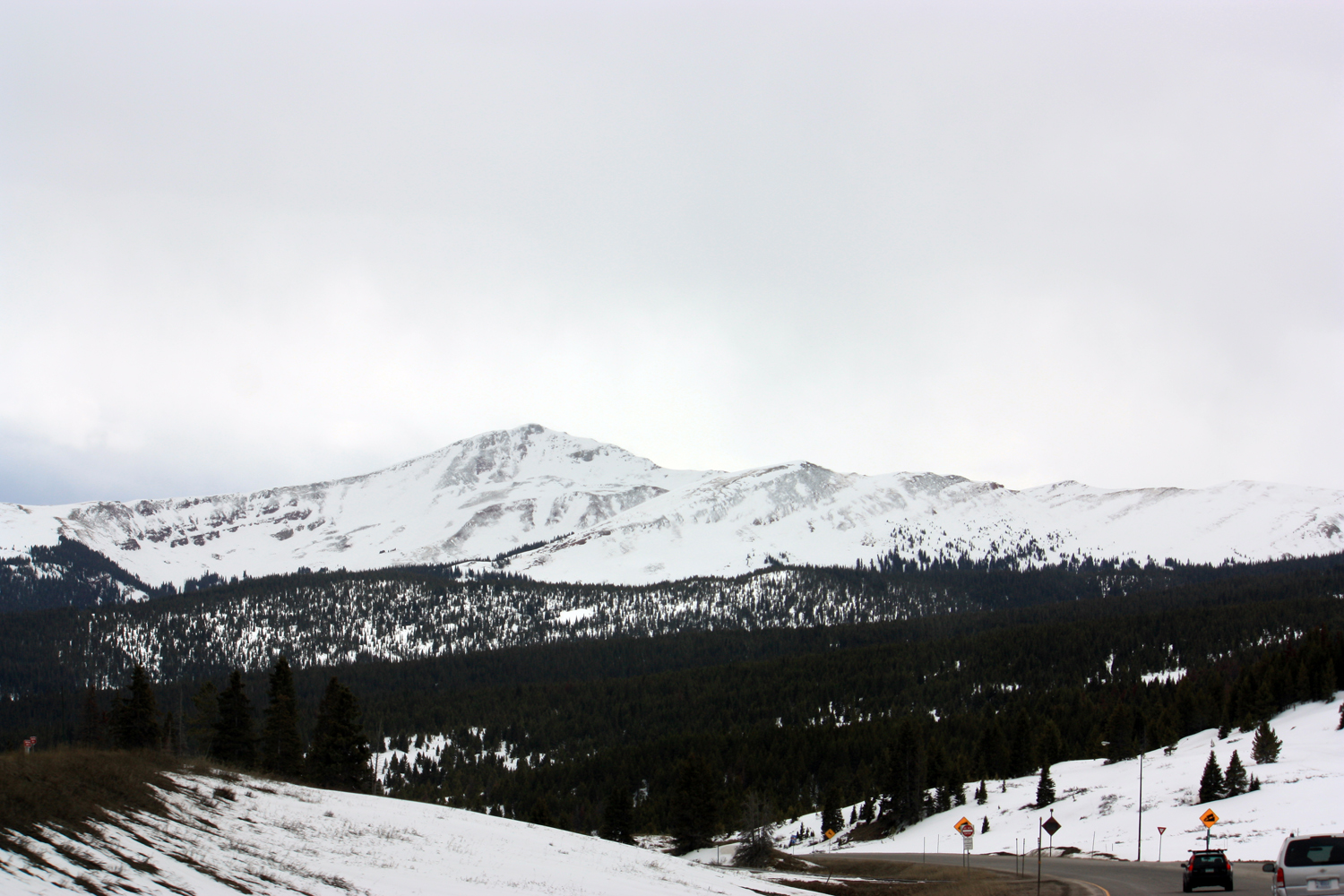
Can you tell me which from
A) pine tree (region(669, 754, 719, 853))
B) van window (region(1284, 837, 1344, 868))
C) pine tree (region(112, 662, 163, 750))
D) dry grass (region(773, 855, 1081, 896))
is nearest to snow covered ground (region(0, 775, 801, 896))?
dry grass (region(773, 855, 1081, 896))

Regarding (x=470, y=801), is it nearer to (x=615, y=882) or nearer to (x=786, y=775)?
(x=786, y=775)

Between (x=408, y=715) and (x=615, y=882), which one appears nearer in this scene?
(x=615, y=882)

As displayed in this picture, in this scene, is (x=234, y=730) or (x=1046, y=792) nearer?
(x=234, y=730)

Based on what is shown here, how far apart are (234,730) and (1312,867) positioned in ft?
197

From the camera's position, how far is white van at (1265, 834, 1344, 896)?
62.7ft

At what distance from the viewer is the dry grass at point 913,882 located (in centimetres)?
3669

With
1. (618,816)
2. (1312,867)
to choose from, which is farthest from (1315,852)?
(618,816)

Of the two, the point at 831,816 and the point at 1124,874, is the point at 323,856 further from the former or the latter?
the point at 831,816

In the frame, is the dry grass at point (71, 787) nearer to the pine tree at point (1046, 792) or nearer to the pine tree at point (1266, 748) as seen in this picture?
the pine tree at point (1046, 792)

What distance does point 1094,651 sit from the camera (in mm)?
172375

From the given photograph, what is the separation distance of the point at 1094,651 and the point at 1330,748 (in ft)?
320

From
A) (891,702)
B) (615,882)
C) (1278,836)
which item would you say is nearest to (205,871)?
(615,882)

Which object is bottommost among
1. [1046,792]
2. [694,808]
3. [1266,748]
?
[694,808]

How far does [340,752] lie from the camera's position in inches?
2319
